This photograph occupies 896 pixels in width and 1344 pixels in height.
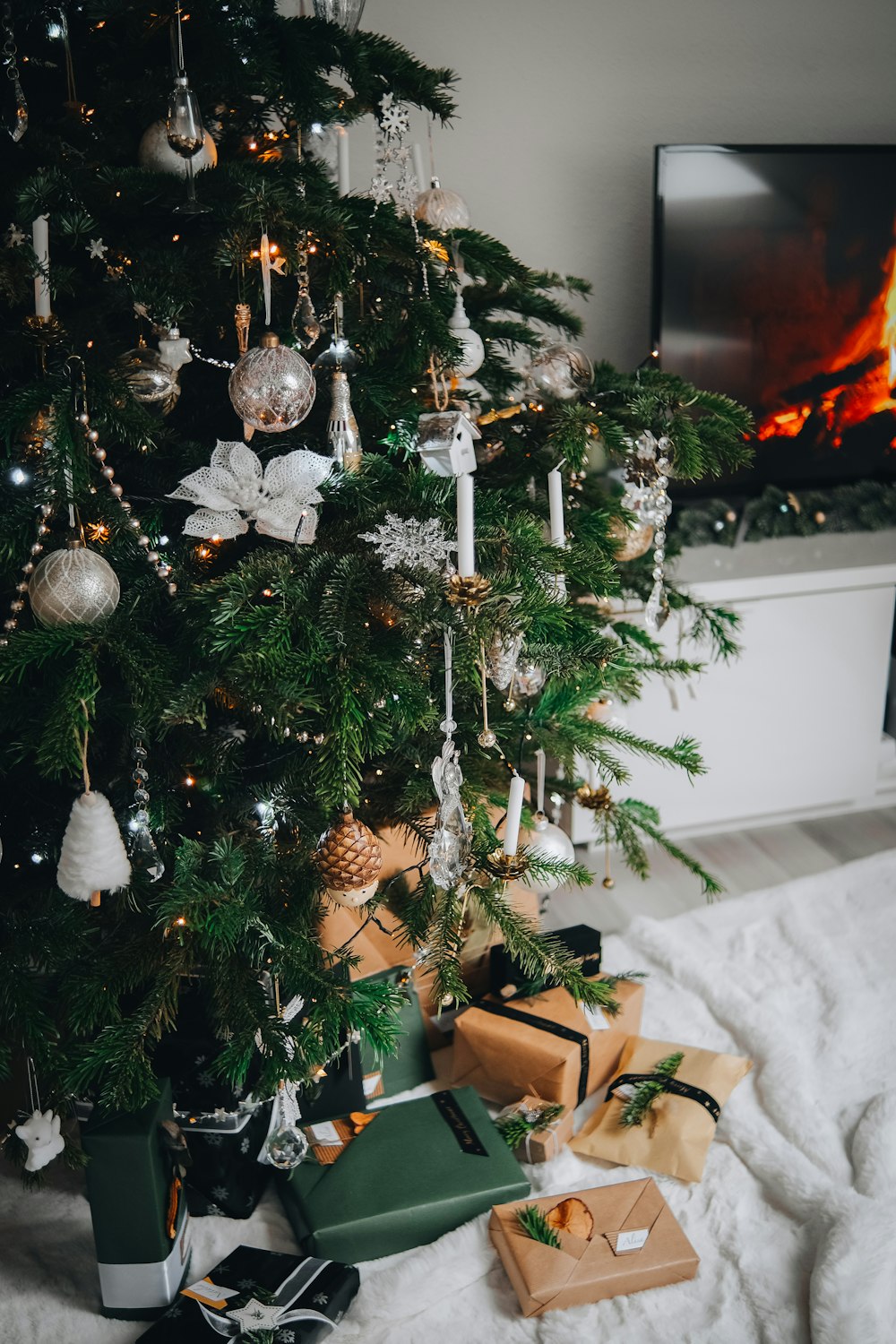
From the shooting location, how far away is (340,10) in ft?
3.96

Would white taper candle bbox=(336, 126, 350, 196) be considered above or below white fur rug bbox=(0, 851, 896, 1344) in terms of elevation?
above

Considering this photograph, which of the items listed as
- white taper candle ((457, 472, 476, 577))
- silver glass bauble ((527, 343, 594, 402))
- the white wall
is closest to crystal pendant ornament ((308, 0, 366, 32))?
silver glass bauble ((527, 343, 594, 402))

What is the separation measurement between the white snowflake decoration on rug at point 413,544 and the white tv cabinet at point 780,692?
144 centimetres

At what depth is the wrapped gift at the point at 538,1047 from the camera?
155 cm

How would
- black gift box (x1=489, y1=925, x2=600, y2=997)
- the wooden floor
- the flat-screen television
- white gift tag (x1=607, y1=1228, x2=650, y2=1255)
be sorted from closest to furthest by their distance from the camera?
white gift tag (x1=607, y1=1228, x2=650, y2=1255), black gift box (x1=489, y1=925, x2=600, y2=997), the wooden floor, the flat-screen television

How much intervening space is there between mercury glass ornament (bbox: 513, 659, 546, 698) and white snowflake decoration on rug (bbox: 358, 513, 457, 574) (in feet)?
1.00

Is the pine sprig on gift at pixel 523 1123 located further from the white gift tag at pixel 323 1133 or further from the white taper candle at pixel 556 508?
the white taper candle at pixel 556 508

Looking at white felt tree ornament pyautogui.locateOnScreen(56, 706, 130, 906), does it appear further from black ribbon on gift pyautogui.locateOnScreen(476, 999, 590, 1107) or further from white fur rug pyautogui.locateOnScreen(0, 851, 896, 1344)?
black ribbon on gift pyautogui.locateOnScreen(476, 999, 590, 1107)

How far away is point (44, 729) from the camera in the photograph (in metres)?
0.88

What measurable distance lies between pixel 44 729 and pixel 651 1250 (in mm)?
968

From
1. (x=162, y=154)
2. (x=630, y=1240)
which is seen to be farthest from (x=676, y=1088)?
(x=162, y=154)

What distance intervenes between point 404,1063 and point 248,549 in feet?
2.91

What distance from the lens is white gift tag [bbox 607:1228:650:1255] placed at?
1.31m

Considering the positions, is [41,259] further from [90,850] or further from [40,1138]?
[40,1138]
